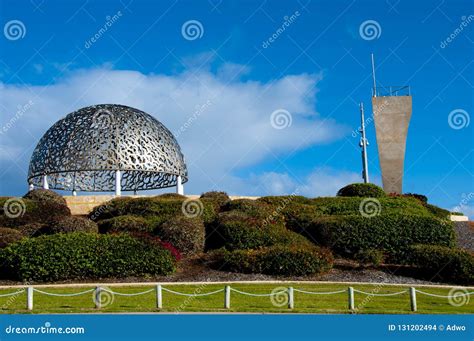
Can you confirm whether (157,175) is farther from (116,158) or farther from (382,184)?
(382,184)

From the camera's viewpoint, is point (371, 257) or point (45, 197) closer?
point (371, 257)

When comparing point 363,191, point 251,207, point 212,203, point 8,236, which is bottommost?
point 8,236

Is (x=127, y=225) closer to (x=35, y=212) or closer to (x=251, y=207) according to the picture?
(x=35, y=212)

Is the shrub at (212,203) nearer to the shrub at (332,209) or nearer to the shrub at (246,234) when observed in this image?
the shrub at (246,234)

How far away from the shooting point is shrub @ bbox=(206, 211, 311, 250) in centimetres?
1947

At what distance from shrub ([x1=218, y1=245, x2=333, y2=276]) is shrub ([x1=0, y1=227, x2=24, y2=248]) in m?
6.94

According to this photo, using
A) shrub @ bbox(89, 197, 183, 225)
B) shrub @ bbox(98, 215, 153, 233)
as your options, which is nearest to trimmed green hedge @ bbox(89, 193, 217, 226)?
shrub @ bbox(89, 197, 183, 225)

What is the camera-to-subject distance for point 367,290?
50.7 feet

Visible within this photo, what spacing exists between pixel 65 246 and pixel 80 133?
12772 millimetres

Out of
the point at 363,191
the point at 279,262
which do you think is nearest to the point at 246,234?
the point at 279,262

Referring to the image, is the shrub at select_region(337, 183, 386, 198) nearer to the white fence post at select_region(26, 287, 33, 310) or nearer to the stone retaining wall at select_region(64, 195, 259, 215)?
the stone retaining wall at select_region(64, 195, 259, 215)

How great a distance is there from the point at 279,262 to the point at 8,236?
29.7 feet

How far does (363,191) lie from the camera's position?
1100 inches

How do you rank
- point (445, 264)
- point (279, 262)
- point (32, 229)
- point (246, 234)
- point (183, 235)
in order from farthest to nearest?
1. point (32, 229)
2. point (246, 234)
3. point (183, 235)
4. point (445, 264)
5. point (279, 262)
